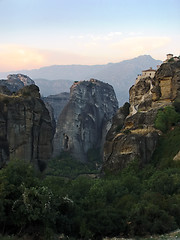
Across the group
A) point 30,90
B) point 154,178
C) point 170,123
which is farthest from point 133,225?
point 30,90

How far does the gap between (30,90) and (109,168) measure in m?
12.8

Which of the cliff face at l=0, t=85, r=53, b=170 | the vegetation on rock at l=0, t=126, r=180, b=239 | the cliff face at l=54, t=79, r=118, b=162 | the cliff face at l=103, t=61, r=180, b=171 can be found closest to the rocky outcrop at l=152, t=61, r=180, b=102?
the cliff face at l=103, t=61, r=180, b=171

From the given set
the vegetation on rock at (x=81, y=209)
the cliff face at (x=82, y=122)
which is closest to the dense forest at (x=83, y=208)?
the vegetation on rock at (x=81, y=209)

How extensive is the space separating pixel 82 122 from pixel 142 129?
2057 inches

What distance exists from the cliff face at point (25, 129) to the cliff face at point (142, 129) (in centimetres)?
689

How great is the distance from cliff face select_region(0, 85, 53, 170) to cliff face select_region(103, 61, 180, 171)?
689 centimetres

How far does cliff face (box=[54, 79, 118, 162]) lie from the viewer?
93.3 meters

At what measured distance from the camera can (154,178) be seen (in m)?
31.7

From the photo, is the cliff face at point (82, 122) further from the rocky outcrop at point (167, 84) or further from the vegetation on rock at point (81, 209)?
the vegetation on rock at point (81, 209)

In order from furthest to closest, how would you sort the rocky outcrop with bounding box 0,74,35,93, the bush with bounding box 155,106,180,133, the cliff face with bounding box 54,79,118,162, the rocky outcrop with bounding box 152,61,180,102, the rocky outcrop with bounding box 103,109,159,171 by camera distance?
1. the rocky outcrop with bounding box 0,74,35,93
2. the cliff face with bounding box 54,79,118,162
3. the rocky outcrop with bounding box 152,61,180,102
4. the bush with bounding box 155,106,180,133
5. the rocky outcrop with bounding box 103,109,159,171

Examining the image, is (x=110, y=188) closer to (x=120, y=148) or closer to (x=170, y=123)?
(x=120, y=148)

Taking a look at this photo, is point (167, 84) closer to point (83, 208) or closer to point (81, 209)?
point (83, 208)

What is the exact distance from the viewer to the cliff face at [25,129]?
41.0 meters

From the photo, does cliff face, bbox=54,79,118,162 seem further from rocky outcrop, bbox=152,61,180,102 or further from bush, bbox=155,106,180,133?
bush, bbox=155,106,180,133
